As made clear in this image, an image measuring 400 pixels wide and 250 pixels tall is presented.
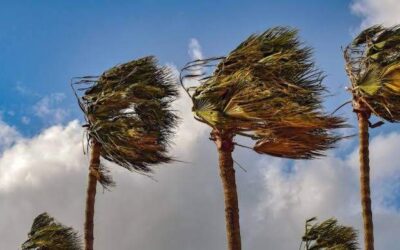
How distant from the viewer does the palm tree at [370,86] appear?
59.7ft

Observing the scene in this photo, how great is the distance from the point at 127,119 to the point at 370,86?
270 inches

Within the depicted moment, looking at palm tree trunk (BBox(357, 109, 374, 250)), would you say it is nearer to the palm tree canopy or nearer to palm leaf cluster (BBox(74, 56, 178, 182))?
the palm tree canopy

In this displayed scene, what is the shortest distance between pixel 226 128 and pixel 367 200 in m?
6.37

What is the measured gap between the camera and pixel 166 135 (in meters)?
19.8

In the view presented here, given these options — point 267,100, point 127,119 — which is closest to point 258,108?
point 267,100

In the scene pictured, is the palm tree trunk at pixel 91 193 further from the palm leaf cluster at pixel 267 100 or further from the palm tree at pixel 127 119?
the palm leaf cluster at pixel 267 100

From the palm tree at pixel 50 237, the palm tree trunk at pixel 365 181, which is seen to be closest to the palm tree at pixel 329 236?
the palm tree trunk at pixel 365 181

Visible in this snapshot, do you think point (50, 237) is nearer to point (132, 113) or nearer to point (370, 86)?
point (132, 113)

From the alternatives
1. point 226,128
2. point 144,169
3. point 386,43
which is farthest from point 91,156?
point 386,43

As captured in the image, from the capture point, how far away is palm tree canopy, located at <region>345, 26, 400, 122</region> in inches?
703

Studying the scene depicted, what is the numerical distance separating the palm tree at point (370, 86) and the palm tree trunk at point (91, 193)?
7.48m

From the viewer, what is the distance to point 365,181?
18.8m

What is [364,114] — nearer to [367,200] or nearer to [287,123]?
[367,200]

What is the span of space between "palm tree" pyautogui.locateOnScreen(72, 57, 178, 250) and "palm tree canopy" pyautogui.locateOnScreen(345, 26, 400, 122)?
212 inches
